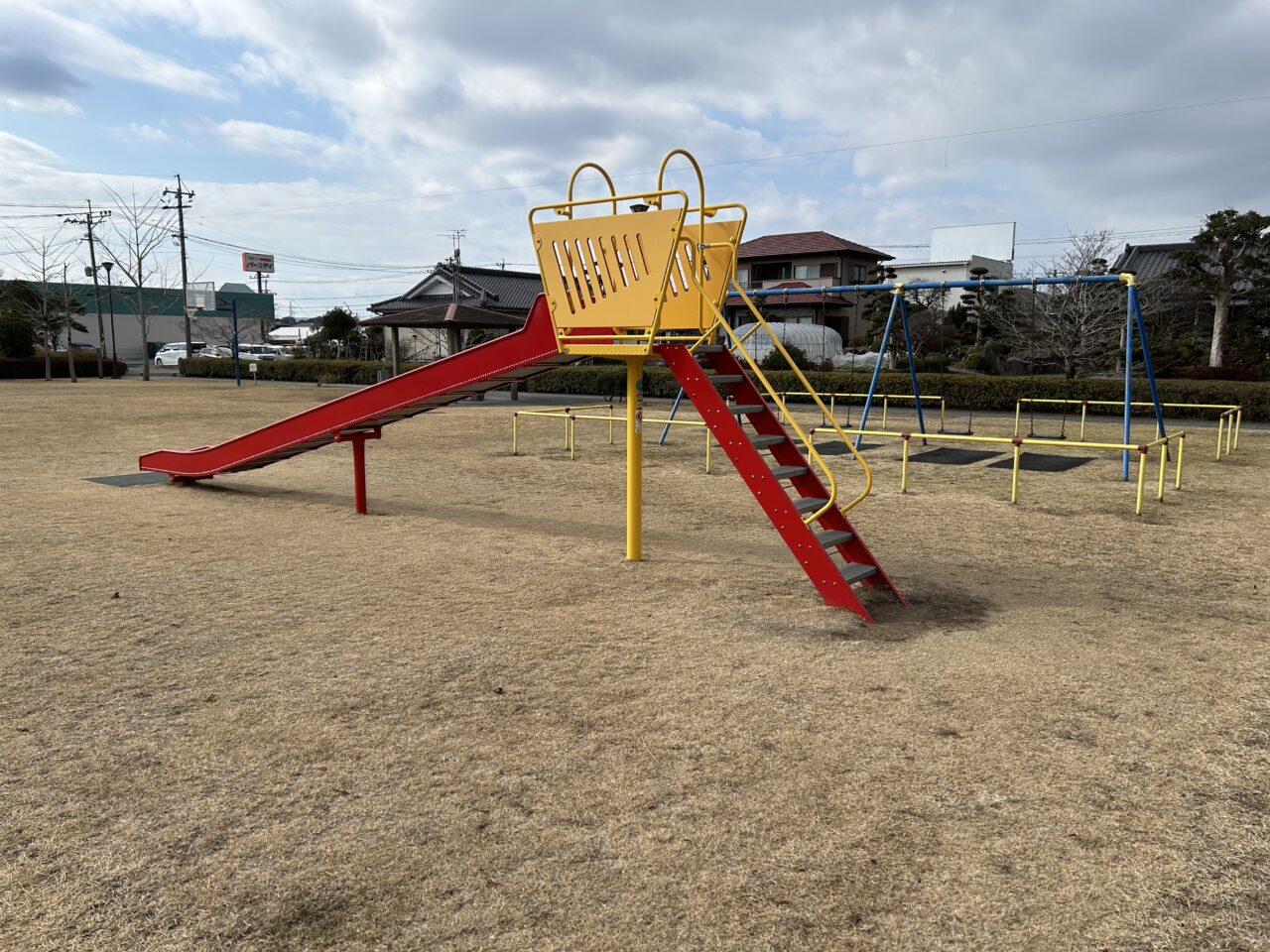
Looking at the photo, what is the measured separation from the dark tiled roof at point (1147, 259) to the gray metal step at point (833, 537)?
35.7 metres

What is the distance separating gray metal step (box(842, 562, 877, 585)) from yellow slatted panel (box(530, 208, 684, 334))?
2.05m

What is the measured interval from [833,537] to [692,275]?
2045 millimetres

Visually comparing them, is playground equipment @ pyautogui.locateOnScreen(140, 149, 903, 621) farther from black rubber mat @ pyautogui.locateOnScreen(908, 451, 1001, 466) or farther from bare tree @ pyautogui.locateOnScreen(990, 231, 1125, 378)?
bare tree @ pyautogui.locateOnScreen(990, 231, 1125, 378)

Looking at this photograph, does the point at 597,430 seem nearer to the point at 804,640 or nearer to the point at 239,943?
the point at 804,640

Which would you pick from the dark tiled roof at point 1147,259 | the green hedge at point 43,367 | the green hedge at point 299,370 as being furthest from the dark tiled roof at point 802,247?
the green hedge at point 43,367

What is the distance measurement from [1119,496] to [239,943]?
946cm

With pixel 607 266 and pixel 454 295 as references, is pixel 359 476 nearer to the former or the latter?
pixel 607 266

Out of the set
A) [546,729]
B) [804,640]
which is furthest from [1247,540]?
[546,729]

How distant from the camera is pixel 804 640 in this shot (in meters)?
4.86

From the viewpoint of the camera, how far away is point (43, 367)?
119 feet

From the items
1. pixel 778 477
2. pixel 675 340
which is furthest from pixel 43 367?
pixel 778 477

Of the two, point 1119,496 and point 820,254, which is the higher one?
point 820,254

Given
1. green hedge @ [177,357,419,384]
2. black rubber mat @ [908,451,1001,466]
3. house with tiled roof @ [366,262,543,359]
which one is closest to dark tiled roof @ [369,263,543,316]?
house with tiled roof @ [366,262,543,359]

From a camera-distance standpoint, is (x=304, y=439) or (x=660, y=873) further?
(x=304, y=439)
